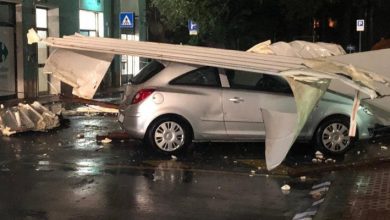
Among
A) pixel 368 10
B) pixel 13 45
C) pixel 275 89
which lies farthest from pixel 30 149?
pixel 368 10

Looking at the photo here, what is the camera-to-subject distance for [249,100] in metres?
10.1

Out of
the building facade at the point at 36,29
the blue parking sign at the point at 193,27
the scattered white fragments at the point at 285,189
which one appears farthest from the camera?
the blue parking sign at the point at 193,27

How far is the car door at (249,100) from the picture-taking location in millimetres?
10047

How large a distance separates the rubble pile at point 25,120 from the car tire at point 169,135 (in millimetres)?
3500

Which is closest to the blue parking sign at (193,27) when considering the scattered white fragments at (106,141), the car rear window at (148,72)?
the scattered white fragments at (106,141)

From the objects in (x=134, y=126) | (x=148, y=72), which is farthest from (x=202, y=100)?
(x=134, y=126)

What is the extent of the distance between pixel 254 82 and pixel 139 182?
2.93 metres

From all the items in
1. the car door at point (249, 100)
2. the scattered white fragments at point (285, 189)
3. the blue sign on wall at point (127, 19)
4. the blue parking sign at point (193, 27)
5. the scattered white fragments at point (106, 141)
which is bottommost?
the scattered white fragments at point (285, 189)

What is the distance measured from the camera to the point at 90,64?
8.13 meters

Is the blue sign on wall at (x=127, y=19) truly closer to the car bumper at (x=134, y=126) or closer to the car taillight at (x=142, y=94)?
the car bumper at (x=134, y=126)

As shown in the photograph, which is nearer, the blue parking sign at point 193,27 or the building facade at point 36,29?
the building facade at point 36,29

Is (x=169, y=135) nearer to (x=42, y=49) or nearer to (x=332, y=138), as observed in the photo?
(x=332, y=138)

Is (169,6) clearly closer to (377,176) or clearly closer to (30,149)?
(30,149)

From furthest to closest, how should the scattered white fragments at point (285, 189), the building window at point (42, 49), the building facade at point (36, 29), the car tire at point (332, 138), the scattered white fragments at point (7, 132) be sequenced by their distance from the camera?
the building window at point (42, 49) → the building facade at point (36, 29) → the scattered white fragments at point (7, 132) → the car tire at point (332, 138) → the scattered white fragments at point (285, 189)
